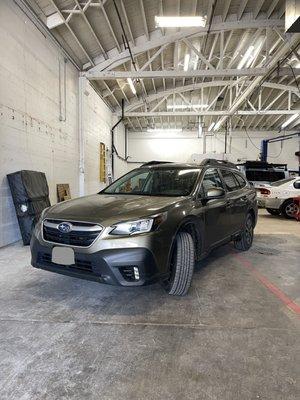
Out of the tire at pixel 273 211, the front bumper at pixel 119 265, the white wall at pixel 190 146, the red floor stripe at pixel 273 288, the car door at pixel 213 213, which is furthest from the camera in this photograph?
the white wall at pixel 190 146

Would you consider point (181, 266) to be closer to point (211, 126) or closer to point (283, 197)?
point (283, 197)

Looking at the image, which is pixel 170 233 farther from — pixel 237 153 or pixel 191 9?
pixel 237 153

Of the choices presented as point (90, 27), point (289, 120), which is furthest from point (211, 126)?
point (90, 27)

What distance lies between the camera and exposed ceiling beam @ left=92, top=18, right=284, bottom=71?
8.06 m

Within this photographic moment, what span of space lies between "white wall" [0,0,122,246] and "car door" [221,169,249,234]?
143 inches

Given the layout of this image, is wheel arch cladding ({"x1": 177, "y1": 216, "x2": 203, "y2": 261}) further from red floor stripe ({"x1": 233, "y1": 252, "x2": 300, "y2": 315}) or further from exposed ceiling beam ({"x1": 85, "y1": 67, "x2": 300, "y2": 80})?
exposed ceiling beam ({"x1": 85, "y1": 67, "x2": 300, "y2": 80})

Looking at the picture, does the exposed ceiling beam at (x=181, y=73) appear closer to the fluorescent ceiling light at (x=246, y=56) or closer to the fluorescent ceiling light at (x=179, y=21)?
the fluorescent ceiling light at (x=246, y=56)

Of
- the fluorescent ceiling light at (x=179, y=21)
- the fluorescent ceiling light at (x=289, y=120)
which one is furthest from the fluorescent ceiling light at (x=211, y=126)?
the fluorescent ceiling light at (x=179, y=21)

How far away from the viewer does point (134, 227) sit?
8.59 feet

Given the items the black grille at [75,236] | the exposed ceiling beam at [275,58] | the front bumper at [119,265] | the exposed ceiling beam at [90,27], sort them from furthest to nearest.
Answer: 1. the exposed ceiling beam at [275,58]
2. the exposed ceiling beam at [90,27]
3. the black grille at [75,236]
4. the front bumper at [119,265]

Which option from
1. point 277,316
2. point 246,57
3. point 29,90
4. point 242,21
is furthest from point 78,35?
point 277,316

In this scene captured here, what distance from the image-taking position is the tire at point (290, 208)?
30.4ft

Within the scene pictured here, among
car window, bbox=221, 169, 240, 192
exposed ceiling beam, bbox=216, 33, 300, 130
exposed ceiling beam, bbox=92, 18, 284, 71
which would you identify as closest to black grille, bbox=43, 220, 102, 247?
car window, bbox=221, 169, 240, 192

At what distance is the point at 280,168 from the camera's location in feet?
43.5
